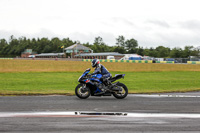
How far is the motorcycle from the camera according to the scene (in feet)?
36.1

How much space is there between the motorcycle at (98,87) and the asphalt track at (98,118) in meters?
1.56

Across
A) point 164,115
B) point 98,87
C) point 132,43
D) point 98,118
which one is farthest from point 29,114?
point 132,43

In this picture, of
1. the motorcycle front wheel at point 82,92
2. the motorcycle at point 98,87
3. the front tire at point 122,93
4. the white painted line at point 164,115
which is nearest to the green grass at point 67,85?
the motorcycle front wheel at point 82,92

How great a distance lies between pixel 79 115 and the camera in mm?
7652

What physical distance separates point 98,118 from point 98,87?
3.90 meters

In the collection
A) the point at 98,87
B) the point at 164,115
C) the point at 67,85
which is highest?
the point at 98,87

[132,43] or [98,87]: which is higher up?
[132,43]

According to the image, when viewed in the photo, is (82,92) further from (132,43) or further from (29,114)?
(132,43)

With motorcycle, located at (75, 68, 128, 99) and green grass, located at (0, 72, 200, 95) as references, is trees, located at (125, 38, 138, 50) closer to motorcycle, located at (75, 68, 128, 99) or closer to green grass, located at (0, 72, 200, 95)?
green grass, located at (0, 72, 200, 95)

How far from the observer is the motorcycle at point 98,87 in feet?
36.1

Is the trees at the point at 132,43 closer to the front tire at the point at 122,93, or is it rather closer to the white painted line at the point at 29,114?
the front tire at the point at 122,93

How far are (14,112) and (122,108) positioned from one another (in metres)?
3.68

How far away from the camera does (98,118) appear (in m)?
7.24

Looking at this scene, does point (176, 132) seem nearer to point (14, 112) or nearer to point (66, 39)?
point (14, 112)
